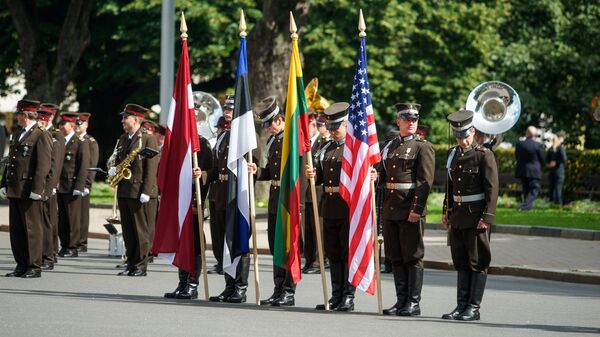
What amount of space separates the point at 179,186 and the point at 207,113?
13.6ft

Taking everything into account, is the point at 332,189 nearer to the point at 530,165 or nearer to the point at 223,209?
the point at 223,209

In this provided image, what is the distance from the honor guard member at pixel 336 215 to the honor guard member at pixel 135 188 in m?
3.62

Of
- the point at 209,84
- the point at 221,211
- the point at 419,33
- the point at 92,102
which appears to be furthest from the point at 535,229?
the point at 92,102

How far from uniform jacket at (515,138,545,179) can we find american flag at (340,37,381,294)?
16404mm

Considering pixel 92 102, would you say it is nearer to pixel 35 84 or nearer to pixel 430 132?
pixel 35 84

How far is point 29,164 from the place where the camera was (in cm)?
1619

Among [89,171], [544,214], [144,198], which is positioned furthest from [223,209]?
[544,214]

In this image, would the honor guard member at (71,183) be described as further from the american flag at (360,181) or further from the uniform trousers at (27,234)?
the american flag at (360,181)

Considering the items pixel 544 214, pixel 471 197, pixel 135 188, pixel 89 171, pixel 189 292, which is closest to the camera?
pixel 471 197

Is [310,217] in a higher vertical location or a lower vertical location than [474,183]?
lower

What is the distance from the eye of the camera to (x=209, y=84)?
136 ft

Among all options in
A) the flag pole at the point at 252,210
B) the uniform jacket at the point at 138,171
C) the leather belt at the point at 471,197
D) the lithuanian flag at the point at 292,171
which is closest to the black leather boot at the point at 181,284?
the flag pole at the point at 252,210

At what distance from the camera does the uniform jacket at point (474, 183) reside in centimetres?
1263

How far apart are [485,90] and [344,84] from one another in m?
23.6
